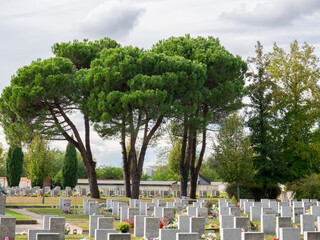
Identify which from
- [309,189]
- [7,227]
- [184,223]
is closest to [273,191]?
[309,189]

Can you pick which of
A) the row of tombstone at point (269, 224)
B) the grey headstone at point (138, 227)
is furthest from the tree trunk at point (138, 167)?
the grey headstone at point (138, 227)

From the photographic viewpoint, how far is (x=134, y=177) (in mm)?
33719

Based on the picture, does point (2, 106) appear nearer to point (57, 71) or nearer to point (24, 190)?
point (57, 71)

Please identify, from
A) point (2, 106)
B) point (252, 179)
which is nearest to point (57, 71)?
point (2, 106)

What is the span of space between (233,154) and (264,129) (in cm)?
582

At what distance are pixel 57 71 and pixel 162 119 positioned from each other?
7.93 m

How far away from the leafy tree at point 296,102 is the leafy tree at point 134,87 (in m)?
9.21

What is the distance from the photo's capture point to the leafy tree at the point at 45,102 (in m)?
32.0

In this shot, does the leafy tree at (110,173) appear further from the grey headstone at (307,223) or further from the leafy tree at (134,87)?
the grey headstone at (307,223)

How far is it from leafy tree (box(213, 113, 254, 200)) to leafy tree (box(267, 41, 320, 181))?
18.6ft

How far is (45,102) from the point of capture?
3316 cm

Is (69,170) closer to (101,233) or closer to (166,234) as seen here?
(101,233)

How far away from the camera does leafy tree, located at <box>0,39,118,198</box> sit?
1260 inches

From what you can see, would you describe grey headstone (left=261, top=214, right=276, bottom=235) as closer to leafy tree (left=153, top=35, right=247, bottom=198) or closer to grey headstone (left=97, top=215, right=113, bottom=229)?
grey headstone (left=97, top=215, right=113, bottom=229)
